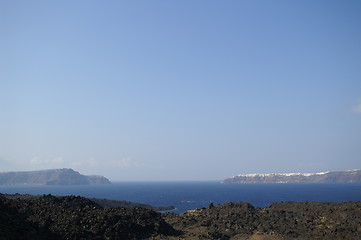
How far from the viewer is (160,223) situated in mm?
38344

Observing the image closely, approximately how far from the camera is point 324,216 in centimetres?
4453

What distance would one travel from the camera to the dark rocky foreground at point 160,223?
29219 millimetres

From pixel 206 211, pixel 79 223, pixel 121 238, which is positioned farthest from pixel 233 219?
pixel 79 223

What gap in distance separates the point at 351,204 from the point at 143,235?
33439 millimetres

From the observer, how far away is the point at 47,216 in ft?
106

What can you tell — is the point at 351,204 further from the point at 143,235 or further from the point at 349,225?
the point at 143,235

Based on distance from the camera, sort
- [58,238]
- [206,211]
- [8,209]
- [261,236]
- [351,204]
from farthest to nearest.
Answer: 1. [206,211]
2. [351,204]
3. [261,236]
4. [8,209]
5. [58,238]

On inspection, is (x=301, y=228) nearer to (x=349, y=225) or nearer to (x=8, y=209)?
(x=349, y=225)

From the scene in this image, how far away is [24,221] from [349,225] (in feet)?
115

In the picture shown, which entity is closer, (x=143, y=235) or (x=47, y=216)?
(x=47, y=216)

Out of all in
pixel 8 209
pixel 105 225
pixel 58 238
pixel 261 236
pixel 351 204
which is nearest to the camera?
pixel 58 238

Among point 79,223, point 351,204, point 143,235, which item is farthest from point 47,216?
point 351,204

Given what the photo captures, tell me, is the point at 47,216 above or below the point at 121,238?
above

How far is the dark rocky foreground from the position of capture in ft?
95.9
